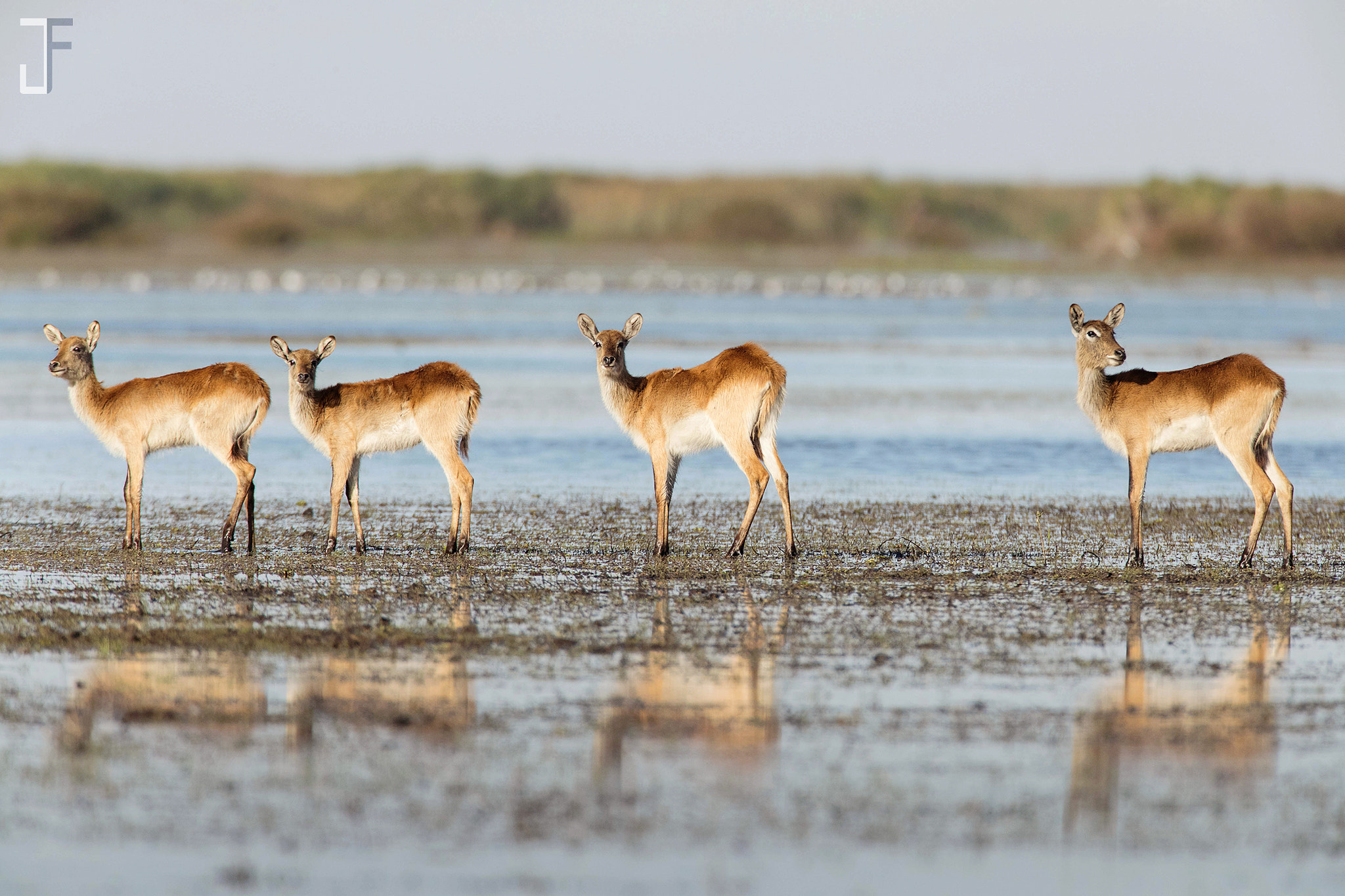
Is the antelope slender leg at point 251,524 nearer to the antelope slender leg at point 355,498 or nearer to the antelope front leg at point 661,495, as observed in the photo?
the antelope slender leg at point 355,498

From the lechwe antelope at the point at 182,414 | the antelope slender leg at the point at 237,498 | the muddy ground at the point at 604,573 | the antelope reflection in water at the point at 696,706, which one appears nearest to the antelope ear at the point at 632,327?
the muddy ground at the point at 604,573

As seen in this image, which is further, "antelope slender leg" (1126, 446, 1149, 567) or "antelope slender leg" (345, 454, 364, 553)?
"antelope slender leg" (345, 454, 364, 553)

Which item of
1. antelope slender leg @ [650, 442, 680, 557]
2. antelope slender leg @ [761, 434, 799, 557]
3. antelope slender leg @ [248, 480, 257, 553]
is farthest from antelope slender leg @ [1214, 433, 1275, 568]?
antelope slender leg @ [248, 480, 257, 553]

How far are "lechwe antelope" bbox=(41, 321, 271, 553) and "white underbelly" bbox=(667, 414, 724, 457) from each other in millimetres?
3174

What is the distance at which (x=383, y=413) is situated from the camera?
12469 millimetres

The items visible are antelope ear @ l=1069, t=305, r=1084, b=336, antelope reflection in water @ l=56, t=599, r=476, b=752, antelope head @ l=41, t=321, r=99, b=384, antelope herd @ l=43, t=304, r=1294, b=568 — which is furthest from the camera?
antelope ear @ l=1069, t=305, r=1084, b=336

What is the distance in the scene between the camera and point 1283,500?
1179 cm

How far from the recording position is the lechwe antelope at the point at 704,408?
12.2 meters

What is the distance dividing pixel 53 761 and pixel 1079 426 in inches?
665

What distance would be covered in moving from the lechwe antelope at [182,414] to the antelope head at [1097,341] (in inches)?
256

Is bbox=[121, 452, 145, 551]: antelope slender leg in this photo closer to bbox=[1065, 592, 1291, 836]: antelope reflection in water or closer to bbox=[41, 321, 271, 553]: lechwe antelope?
bbox=[41, 321, 271, 553]: lechwe antelope

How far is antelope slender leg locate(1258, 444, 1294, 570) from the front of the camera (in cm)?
1140

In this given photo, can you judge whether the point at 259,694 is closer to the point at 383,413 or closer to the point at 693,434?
the point at 383,413

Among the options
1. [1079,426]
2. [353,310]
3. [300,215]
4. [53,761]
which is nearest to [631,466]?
[1079,426]
